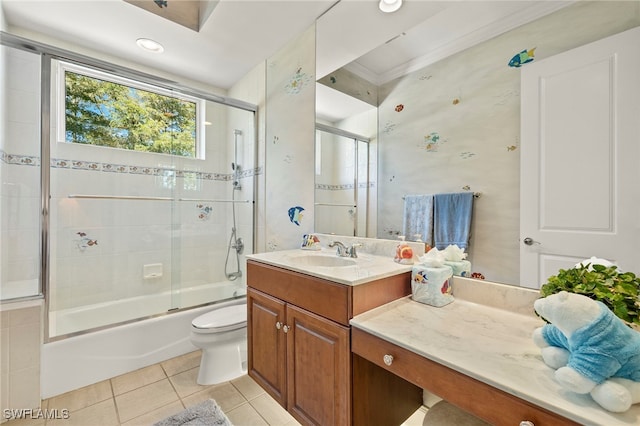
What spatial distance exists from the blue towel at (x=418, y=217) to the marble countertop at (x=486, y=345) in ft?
1.12

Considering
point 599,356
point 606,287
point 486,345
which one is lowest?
point 486,345

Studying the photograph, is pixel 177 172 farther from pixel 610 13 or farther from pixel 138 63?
pixel 610 13

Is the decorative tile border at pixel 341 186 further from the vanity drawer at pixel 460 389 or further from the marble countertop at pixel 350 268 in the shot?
the vanity drawer at pixel 460 389

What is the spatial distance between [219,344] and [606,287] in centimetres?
189

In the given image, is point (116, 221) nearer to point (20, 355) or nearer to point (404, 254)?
point (20, 355)

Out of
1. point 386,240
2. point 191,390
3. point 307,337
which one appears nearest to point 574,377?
point 307,337

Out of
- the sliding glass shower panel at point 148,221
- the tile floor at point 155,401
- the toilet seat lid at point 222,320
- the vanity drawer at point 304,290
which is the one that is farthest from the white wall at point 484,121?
the sliding glass shower panel at point 148,221

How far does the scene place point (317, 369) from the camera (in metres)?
1.18

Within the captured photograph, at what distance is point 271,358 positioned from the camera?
57.6 inches

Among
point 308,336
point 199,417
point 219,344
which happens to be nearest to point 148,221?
point 219,344

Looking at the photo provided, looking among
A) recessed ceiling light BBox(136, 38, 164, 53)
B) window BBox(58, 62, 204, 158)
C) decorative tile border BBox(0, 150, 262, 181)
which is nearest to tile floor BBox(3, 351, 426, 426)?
decorative tile border BBox(0, 150, 262, 181)

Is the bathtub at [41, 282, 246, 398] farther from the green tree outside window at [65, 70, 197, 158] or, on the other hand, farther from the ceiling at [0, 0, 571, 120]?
the ceiling at [0, 0, 571, 120]

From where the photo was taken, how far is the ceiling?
124 cm

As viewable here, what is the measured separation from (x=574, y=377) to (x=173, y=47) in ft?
9.69
